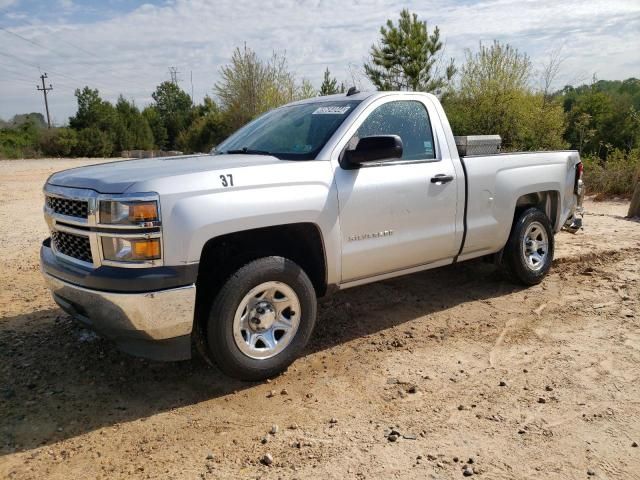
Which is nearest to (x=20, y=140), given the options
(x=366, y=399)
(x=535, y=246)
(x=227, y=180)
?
(x=535, y=246)

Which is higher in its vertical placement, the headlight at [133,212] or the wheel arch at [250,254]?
the headlight at [133,212]

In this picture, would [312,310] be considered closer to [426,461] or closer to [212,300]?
[212,300]

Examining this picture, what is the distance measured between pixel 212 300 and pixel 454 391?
169 cm

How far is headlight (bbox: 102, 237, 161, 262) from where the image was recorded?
299 centimetres

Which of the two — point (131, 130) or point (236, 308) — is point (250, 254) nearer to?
point (236, 308)

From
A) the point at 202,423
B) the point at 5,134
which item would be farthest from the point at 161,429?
the point at 5,134

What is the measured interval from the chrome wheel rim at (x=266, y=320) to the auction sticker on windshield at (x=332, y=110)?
4.96 ft

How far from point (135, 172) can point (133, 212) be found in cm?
45

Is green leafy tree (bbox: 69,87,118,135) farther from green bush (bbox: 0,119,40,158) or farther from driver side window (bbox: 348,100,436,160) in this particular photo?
driver side window (bbox: 348,100,436,160)

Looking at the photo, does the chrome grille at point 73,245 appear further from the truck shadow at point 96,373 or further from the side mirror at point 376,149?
the side mirror at point 376,149

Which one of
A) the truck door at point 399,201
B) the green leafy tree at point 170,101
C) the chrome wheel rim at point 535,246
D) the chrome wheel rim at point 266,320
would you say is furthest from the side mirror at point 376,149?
the green leafy tree at point 170,101

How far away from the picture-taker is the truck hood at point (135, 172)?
10.1 feet

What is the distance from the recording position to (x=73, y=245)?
3.38m

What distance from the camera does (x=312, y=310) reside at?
372cm
